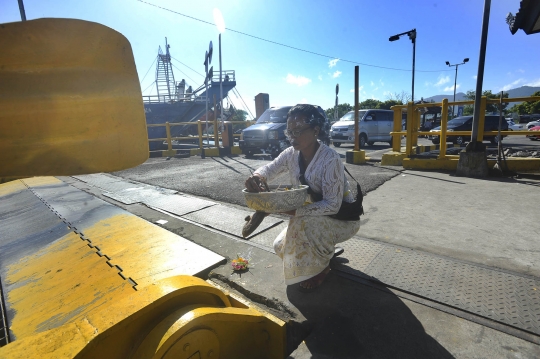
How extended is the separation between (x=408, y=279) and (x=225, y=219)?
2.29m

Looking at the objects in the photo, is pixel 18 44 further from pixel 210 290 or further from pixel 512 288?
pixel 512 288

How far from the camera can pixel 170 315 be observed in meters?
1.03

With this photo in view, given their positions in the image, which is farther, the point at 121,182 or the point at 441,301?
the point at 121,182

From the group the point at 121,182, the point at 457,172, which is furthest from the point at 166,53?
the point at 457,172

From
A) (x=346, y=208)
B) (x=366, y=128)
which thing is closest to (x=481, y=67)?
(x=346, y=208)

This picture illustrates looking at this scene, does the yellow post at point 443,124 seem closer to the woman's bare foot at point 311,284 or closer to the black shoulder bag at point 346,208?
the black shoulder bag at point 346,208

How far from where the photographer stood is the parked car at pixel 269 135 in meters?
10.3

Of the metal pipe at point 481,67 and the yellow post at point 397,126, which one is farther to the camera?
the yellow post at point 397,126

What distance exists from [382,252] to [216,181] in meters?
4.28

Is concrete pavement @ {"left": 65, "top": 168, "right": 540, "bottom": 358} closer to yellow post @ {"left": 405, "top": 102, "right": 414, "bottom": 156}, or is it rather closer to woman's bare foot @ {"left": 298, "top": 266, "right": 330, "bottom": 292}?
woman's bare foot @ {"left": 298, "top": 266, "right": 330, "bottom": 292}

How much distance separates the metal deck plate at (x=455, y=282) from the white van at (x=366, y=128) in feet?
35.6

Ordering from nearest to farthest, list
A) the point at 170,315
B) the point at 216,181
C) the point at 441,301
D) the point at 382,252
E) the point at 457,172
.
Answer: the point at 170,315 → the point at 441,301 → the point at 382,252 → the point at 457,172 → the point at 216,181

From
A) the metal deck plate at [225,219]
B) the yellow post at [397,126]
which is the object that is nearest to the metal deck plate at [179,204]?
the metal deck plate at [225,219]

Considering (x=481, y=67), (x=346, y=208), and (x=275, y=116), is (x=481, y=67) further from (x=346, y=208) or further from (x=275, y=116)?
(x=275, y=116)
